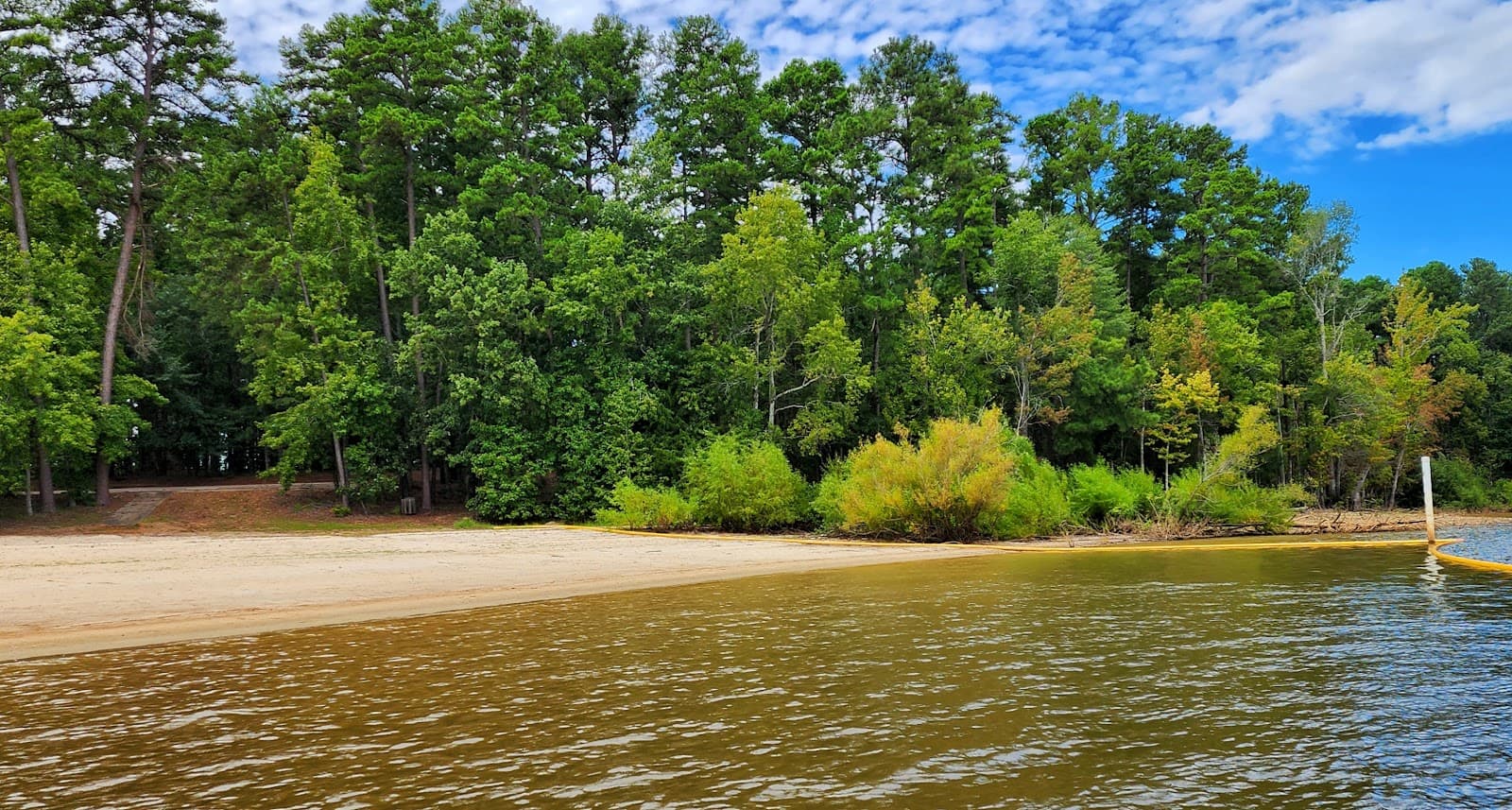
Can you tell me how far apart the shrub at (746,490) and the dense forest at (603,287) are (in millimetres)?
584

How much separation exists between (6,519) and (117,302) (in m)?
9.72

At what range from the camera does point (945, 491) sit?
25016mm

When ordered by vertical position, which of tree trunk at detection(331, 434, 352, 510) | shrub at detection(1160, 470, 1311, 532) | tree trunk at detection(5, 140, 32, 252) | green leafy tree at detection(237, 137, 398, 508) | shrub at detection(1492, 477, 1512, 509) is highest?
tree trunk at detection(5, 140, 32, 252)

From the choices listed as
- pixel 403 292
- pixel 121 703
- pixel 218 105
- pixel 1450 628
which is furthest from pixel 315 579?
pixel 218 105

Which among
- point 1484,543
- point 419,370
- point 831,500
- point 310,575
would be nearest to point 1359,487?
point 1484,543

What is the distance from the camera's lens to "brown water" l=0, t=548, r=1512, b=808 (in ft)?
18.5

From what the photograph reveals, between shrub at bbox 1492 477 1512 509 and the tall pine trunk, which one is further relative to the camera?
shrub at bbox 1492 477 1512 509

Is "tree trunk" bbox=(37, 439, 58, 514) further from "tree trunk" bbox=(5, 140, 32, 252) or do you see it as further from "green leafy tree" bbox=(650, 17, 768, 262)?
"green leafy tree" bbox=(650, 17, 768, 262)

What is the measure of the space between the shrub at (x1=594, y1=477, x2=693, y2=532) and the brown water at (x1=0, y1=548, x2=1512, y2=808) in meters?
15.9

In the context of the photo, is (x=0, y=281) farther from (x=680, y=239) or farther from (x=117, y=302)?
(x=680, y=239)

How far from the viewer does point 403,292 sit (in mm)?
34906

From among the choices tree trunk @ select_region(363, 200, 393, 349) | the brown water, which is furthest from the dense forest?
the brown water

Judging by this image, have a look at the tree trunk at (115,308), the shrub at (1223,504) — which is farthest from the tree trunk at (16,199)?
the shrub at (1223,504)

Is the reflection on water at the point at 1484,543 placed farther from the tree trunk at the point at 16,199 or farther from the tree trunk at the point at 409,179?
the tree trunk at the point at 16,199
